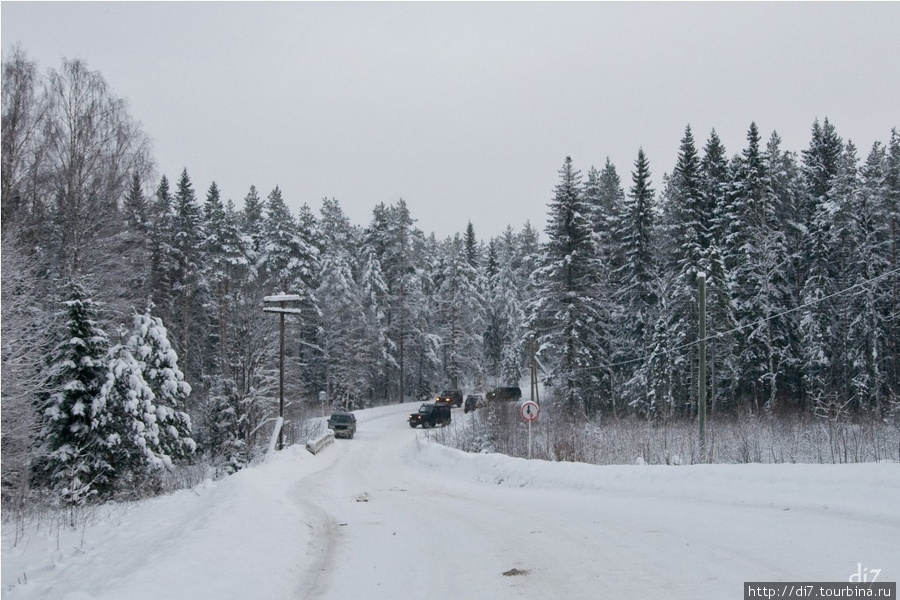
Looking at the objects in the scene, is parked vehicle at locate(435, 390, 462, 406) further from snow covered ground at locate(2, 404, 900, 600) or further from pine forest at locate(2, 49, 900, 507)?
snow covered ground at locate(2, 404, 900, 600)

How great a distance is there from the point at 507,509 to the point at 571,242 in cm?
3264

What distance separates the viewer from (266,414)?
35594 millimetres

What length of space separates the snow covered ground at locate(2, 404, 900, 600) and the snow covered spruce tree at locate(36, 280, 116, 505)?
13.7 ft

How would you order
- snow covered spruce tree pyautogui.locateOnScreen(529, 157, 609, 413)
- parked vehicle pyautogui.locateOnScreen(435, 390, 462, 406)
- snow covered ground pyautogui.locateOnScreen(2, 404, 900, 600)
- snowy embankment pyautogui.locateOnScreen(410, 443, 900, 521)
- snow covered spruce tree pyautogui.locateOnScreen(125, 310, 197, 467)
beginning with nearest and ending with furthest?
snow covered ground pyautogui.locateOnScreen(2, 404, 900, 600) < snowy embankment pyautogui.locateOnScreen(410, 443, 900, 521) < snow covered spruce tree pyautogui.locateOnScreen(125, 310, 197, 467) < snow covered spruce tree pyautogui.locateOnScreen(529, 157, 609, 413) < parked vehicle pyautogui.locateOnScreen(435, 390, 462, 406)

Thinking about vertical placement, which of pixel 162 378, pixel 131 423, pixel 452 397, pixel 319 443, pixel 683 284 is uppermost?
pixel 683 284

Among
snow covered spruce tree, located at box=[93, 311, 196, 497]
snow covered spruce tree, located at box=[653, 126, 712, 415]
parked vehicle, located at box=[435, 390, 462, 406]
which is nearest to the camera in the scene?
snow covered spruce tree, located at box=[93, 311, 196, 497]

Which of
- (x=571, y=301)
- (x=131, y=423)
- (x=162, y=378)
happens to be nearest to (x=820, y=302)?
(x=571, y=301)

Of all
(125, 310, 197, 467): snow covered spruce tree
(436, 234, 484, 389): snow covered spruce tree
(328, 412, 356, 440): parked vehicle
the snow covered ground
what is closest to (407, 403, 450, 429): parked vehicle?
(328, 412, 356, 440): parked vehicle

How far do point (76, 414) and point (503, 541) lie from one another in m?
15.6

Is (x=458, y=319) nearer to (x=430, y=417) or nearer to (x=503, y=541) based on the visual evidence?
(x=430, y=417)

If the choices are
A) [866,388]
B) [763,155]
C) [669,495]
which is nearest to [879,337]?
[866,388]

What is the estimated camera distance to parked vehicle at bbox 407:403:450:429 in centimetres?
4928

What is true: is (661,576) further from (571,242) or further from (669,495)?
(571,242)

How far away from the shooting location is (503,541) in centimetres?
927
